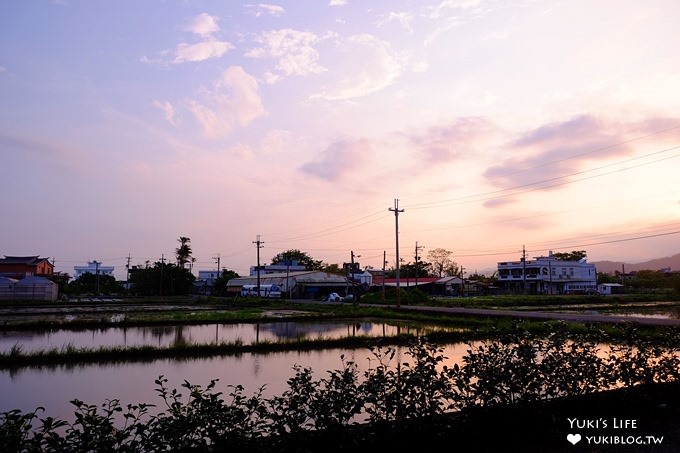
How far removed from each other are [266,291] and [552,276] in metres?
42.3

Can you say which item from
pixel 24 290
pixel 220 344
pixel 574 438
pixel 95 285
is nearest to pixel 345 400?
pixel 574 438

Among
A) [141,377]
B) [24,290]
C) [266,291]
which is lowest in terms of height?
[266,291]

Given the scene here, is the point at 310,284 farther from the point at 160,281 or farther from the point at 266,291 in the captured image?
the point at 160,281

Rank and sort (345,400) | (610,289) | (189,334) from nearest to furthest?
1. (345,400)
2. (189,334)
3. (610,289)

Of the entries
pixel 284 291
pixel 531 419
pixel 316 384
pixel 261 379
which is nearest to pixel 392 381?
pixel 316 384

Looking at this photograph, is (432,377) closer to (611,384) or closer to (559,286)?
(611,384)

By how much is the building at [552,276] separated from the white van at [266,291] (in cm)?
3406

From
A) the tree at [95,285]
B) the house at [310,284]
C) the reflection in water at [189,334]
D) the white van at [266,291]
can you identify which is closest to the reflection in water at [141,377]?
the reflection in water at [189,334]

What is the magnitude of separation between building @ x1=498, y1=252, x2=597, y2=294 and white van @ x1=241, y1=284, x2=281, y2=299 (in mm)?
34065

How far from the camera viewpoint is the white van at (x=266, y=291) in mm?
60750

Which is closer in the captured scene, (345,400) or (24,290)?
(345,400)

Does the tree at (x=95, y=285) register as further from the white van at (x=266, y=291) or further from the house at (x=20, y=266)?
the white van at (x=266, y=291)

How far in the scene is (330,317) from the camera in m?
31.2

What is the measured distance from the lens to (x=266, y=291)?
61.3 meters
